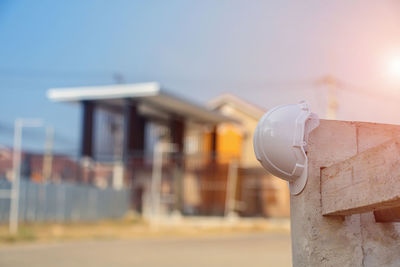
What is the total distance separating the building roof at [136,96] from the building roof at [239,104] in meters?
4.60

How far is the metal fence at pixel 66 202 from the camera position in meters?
23.6

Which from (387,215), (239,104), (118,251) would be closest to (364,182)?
(387,215)

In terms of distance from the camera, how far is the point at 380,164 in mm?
2461

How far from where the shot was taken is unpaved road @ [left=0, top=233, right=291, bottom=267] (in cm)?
1137

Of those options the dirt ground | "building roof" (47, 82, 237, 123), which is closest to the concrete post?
the dirt ground

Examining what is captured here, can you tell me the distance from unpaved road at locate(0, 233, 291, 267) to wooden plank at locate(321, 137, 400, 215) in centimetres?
861

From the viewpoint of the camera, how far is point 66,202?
2605cm

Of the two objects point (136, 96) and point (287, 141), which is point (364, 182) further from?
point (136, 96)

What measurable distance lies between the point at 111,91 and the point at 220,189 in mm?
8370

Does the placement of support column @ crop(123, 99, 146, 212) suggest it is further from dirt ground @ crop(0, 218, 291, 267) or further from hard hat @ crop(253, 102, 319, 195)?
hard hat @ crop(253, 102, 319, 195)

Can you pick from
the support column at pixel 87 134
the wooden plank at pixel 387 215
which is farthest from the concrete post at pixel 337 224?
the support column at pixel 87 134

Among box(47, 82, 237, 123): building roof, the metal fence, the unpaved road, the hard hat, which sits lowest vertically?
the unpaved road

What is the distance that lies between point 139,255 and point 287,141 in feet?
35.4

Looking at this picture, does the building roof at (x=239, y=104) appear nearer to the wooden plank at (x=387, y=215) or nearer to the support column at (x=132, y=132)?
the support column at (x=132, y=132)
